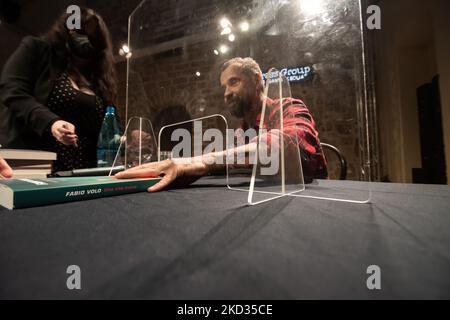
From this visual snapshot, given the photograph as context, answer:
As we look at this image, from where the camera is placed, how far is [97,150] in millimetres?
1048

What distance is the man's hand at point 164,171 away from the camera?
1.89 ft

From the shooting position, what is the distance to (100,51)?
114cm

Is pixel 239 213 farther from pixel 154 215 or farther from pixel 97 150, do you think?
pixel 97 150

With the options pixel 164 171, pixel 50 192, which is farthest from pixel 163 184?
pixel 50 192

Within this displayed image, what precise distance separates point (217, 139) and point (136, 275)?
0.84 metres

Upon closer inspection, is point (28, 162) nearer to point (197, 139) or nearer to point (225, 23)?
point (197, 139)

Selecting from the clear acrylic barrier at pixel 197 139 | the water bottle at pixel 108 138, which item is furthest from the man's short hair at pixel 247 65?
the water bottle at pixel 108 138

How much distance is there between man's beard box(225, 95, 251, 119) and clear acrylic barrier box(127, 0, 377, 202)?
4 cm

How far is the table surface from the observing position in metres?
0.13

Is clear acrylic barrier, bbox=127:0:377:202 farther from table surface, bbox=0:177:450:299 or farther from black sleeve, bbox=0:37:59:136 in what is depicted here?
black sleeve, bbox=0:37:59:136

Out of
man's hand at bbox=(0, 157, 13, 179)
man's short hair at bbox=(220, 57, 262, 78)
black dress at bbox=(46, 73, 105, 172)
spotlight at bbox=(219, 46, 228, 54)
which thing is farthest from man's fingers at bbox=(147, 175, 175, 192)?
spotlight at bbox=(219, 46, 228, 54)

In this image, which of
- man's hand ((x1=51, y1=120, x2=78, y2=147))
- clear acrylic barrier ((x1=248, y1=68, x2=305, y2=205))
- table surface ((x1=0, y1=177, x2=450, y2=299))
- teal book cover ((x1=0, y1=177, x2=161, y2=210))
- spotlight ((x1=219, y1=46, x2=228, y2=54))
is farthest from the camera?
spotlight ((x1=219, y1=46, x2=228, y2=54))

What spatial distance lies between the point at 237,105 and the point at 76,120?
2.54 feet
